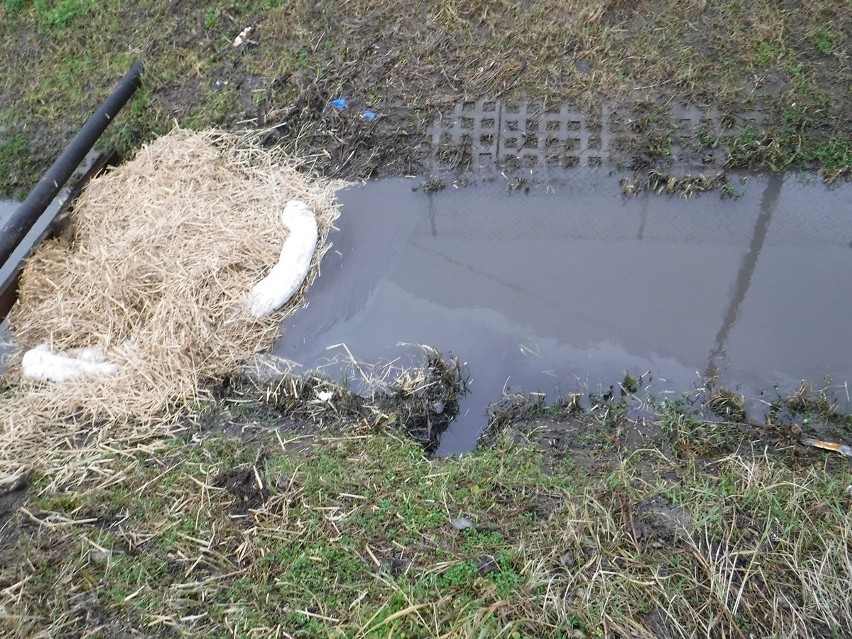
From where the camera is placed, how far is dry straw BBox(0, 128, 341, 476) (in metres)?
3.55

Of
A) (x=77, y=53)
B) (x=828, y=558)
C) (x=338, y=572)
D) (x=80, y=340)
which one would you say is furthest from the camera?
(x=77, y=53)

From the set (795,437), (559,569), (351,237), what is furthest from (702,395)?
(351,237)

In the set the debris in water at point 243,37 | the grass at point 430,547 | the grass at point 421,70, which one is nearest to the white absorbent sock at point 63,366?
the grass at point 430,547

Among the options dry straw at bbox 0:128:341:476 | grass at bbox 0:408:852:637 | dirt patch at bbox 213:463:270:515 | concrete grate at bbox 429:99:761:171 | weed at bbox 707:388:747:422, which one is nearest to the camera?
grass at bbox 0:408:852:637

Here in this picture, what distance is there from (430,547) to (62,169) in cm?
377

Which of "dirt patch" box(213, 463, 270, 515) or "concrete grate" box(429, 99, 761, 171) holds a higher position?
"concrete grate" box(429, 99, 761, 171)

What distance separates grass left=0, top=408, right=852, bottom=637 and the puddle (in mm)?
613

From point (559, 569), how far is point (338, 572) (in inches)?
38.5

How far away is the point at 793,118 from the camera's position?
423cm

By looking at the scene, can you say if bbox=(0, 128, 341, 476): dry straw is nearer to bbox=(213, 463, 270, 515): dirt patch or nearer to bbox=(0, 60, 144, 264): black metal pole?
bbox=(0, 60, 144, 264): black metal pole

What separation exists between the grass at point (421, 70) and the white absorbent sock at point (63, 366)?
6.76 ft

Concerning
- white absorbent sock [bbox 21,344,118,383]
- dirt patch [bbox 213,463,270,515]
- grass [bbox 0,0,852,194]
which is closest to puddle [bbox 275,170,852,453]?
grass [bbox 0,0,852,194]

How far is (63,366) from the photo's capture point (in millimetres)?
3697

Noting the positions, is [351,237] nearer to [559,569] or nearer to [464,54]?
[464,54]
